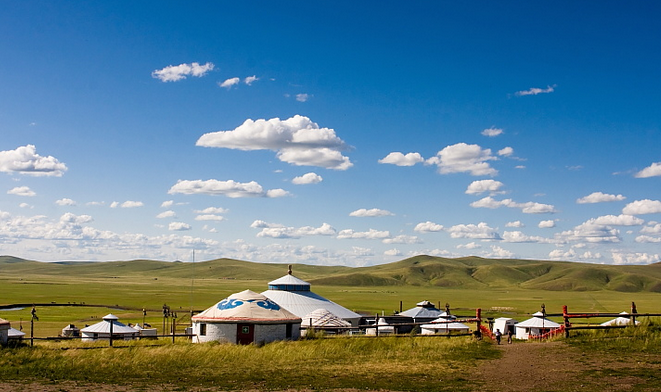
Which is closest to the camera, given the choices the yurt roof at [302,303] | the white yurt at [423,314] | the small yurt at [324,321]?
the small yurt at [324,321]

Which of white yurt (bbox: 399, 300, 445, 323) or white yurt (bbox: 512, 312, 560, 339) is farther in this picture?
white yurt (bbox: 399, 300, 445, 323)

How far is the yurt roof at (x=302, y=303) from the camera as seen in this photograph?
51244 millimetres

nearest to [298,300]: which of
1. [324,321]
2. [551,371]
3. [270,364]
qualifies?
[324,321]

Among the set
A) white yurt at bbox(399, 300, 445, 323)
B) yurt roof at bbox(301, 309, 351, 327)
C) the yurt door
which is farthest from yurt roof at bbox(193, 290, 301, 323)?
white yurt at bbox(399, 300, 445, 323)

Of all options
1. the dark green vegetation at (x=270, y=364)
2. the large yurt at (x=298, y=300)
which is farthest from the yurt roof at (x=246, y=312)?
the large yurt at (x=298, y=300)

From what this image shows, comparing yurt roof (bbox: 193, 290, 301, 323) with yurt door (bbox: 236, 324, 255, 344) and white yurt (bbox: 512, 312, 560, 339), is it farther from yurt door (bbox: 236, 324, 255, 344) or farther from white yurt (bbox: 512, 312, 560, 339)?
white yurt (bbox: 512, 312, 560, 339)

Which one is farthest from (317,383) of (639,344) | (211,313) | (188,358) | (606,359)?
(211,313)

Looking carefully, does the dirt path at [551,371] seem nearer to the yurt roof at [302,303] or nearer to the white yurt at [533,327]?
the yurt roof at [302,303]

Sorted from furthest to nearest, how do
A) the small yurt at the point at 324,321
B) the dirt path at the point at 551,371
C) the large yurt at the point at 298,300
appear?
the large yurt at the point at 298,300 < the small yurt at the point at 324,321 < the dirt path at the point at 551,371

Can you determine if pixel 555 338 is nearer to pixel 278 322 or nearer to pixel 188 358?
Answer: pixel 278 322

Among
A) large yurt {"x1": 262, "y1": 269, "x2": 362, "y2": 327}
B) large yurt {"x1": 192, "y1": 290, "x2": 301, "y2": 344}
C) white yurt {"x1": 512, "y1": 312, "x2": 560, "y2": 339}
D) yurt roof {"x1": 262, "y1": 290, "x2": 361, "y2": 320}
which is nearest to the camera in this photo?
Answer: large yurt {"x1": 192, "y1": 290, "x2": 301, "y2": 344}

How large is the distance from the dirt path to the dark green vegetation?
3.25 ft

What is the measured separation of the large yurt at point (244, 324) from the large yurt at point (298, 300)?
42.8ft

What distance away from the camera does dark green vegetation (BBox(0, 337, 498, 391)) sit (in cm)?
2137
